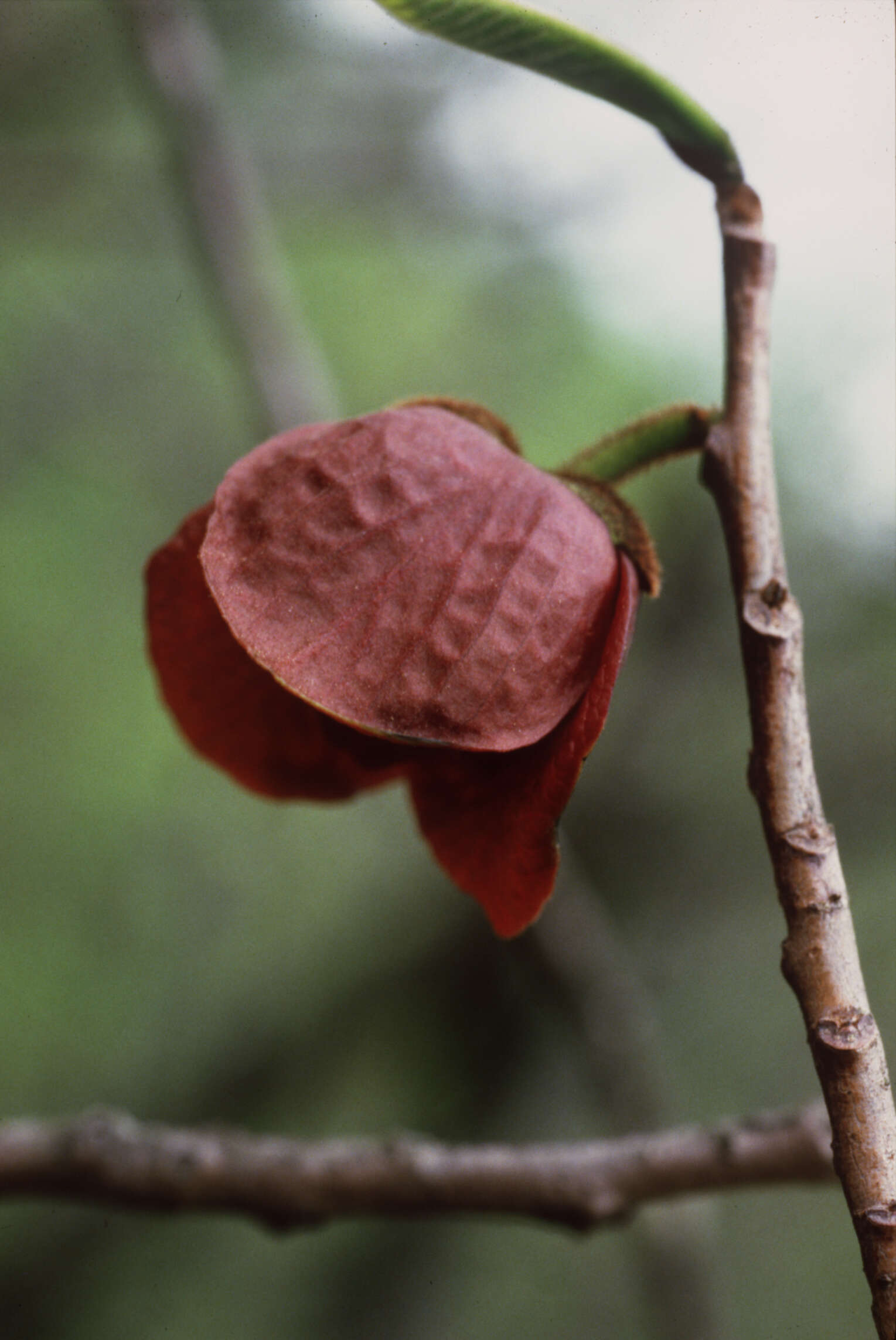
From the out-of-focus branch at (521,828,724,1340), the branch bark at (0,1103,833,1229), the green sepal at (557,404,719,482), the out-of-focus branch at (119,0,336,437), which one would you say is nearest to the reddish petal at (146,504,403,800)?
the green sepal at (557,404,719,482)

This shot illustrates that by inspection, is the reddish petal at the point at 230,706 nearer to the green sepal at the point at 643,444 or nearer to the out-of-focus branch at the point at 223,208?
the green sepal at the point at 643,444

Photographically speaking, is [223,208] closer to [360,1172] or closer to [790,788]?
[360,1172]

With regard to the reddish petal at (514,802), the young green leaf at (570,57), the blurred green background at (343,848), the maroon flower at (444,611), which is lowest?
the blurred green background at (343,848)

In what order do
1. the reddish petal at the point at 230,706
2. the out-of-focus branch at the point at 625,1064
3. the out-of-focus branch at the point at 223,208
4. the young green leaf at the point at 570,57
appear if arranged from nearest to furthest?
the young green leaf at the point at 570,57 < the reddish petal at the point at 230,706 < the out-of-focus branch at the point at 223,208 < the out-of-focus branch at the point at 625,1064

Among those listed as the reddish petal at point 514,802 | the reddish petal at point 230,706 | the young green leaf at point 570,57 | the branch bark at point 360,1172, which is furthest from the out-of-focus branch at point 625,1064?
the young green leaf at point 570,57

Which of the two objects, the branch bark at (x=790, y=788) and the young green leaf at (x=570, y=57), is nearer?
the branch bark at (x=790, y=788)
